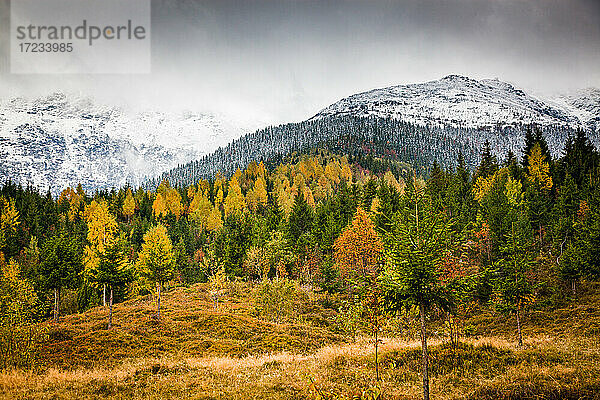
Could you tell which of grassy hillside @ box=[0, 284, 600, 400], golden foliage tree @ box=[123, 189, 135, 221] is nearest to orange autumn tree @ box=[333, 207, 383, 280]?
grassy hillside @ box=[0, 284, 600, 400]

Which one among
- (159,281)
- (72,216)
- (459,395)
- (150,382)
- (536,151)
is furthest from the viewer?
(72,216)

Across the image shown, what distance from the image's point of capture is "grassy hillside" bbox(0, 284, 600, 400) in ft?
53.0

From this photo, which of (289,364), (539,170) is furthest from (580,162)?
(289,364)

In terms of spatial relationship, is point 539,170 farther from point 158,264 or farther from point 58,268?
point 58,268

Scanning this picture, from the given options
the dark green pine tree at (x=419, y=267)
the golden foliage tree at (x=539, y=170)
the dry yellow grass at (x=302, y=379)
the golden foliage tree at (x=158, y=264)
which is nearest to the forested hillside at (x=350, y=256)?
the dark green pine tree at (x=419, y=267)

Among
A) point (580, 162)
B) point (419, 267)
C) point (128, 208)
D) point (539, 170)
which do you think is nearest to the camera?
point (419, 267)

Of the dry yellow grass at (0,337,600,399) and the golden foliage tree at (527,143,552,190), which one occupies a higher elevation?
the golden foliage tree at (527,143,552,190)

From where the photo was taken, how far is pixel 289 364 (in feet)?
75.3

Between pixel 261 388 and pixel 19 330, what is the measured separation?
698 inches

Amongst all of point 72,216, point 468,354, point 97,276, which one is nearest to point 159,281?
point 97,276

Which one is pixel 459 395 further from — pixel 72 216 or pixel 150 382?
pixel 72 216

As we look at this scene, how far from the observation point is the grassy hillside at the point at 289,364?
16141 mm

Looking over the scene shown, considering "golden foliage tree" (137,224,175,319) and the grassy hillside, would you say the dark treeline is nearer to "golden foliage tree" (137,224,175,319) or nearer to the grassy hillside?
"golden foliage tree" (137,224,175,319)

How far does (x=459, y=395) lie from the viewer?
15.2 metres
